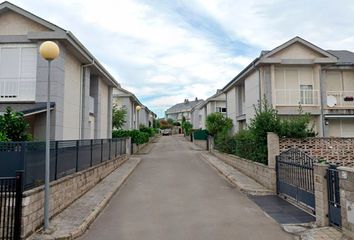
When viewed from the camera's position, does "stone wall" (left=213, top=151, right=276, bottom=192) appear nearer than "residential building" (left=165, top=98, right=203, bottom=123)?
Yes

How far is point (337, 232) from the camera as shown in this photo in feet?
21.3

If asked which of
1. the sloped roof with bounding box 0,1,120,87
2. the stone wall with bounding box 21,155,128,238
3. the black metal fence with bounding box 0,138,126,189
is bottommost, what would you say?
the stone wall with bounding box 21,155,128,238

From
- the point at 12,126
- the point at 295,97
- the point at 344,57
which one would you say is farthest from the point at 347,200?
the point at 344,57

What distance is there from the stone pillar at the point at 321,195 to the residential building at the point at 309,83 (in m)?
A: 13.2

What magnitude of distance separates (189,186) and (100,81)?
12517 millimetres

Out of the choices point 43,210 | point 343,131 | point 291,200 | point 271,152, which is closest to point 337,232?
point 291,200

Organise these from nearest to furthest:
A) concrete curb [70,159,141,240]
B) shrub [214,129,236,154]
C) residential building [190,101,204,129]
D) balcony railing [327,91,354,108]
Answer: concrete curb [70,159,141,240] < shrub [214,129,236,154] < balcony railing [327,91,354,108] < residential building [190,101,204,129]

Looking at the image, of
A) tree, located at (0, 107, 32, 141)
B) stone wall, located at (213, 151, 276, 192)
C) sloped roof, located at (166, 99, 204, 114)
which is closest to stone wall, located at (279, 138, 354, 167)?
stone wall, located at (213, 151, 276, 192)

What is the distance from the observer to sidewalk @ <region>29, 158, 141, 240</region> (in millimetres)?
6396

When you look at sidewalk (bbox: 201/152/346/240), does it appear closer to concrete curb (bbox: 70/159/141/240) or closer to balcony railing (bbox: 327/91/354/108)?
concrete curb (bbox: 70/159/141/240)

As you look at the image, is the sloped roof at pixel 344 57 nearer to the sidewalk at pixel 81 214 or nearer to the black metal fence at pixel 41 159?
the sidewalk at pixel 81 214

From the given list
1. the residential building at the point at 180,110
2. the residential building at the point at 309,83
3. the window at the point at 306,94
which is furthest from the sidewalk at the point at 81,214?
the residential building at the point at 180,110

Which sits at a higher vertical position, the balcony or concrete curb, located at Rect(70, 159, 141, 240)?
the balcony

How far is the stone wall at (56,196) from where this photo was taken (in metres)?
6.20
